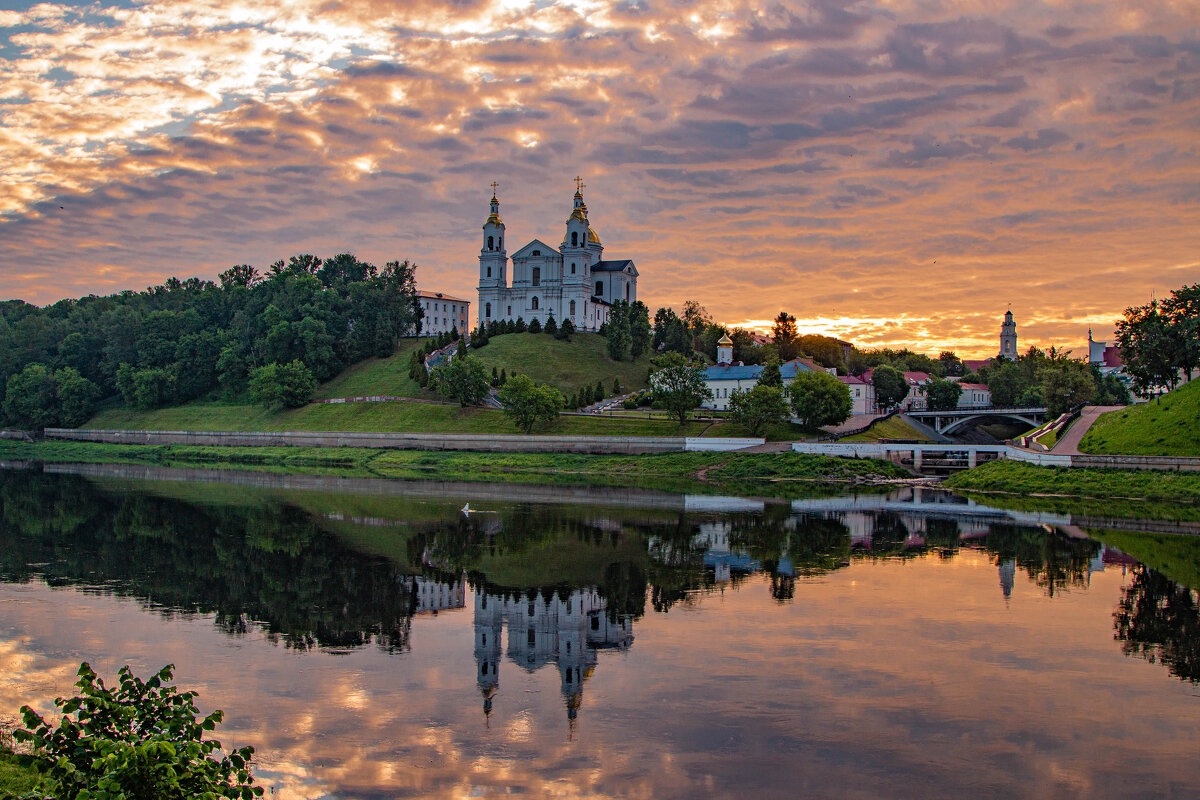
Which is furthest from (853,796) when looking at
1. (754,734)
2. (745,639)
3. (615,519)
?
(615,519)

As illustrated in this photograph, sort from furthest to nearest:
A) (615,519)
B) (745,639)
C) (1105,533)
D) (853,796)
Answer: (615,519), (1105,533), (745,639), (853,796)

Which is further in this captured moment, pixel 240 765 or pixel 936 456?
pixel 936 456

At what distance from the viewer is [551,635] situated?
2375cm

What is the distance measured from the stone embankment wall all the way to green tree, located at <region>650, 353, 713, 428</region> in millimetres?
6596

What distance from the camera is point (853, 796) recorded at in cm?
1430

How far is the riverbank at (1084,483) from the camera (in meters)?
52.6

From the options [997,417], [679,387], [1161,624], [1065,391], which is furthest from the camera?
[997,417]

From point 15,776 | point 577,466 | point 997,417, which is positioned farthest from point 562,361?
point 15,776

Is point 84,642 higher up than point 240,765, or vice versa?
point 240,765

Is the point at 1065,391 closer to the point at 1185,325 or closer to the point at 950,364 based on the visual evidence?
the point at 1185,325

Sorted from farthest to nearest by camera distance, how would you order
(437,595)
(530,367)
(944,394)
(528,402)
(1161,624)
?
1. (944,394)
2. (530,367)
3. (528,402)
4. (437,595)
5. (1161,624)

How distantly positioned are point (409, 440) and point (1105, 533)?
186 feet

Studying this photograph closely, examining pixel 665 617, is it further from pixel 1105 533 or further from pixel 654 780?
pixel 1105 533

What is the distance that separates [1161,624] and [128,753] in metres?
25.4
